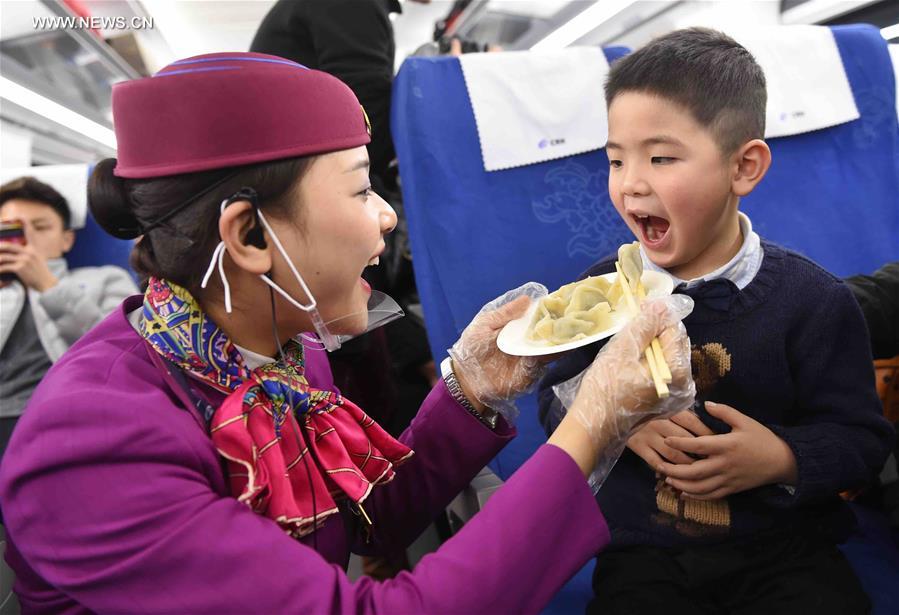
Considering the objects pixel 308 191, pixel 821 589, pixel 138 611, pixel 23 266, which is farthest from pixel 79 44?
pixel 821 589

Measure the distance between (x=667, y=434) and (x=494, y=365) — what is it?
1.12 feet

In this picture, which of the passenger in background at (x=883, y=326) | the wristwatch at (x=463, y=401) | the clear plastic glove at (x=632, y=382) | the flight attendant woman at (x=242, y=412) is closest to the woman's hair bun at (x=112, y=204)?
the flight attendant woman at (x=242, y=412)

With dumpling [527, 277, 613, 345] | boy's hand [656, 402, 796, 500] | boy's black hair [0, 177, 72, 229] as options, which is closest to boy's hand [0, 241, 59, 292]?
boy's black hair [0, 177, 72, 229]

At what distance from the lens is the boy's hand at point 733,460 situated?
42.4 inches

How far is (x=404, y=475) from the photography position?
3.88 feet

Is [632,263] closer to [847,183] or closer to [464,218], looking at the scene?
[464,218]

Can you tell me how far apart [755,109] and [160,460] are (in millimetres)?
1216

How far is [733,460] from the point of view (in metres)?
1.08

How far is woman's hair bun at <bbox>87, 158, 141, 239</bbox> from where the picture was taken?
2.94 ft

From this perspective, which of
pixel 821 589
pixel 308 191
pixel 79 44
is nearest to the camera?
pixel 308 191

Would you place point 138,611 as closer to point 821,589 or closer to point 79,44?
point 821,589

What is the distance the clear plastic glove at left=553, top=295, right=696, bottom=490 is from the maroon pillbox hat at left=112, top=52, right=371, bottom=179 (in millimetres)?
510

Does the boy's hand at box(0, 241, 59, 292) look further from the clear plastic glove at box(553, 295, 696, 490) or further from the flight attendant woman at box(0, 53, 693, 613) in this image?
the clear plastic glove at box(553, 295, 696, 490)

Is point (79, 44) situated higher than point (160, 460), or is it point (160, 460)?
point (79, 44)
